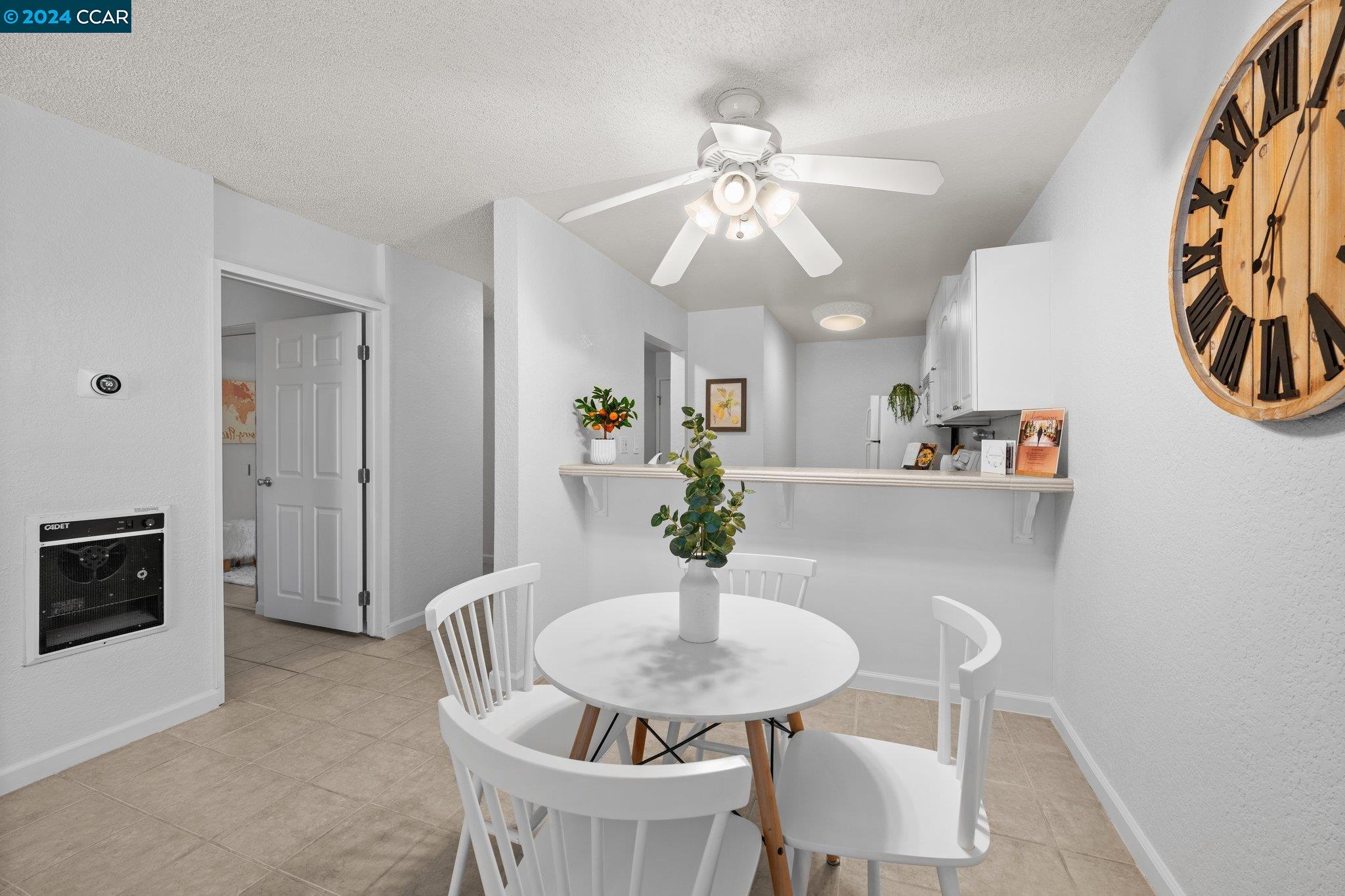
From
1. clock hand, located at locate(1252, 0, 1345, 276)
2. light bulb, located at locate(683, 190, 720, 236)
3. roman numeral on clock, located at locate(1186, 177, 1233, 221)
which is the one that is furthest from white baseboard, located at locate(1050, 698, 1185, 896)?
light bulb, located at locate(683, 190, 720, 236)

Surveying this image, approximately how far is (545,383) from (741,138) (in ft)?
5.56

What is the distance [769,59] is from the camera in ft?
5.80

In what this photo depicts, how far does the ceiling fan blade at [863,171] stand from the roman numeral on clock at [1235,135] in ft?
1.86

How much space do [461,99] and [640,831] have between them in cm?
224

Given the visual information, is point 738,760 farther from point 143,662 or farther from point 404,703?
point 143,662

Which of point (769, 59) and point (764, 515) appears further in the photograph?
point (764, 515)

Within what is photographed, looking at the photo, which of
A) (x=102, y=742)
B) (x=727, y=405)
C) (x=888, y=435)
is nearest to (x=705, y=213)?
(x=102, y=742)

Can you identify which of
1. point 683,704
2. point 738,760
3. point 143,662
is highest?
point 738,760

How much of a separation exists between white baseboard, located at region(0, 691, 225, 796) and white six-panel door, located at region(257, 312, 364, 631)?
1.01 meters

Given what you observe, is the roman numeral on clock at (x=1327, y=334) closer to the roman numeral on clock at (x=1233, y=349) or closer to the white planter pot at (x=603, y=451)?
the roman numeral on clock at (x=1233, y=349)

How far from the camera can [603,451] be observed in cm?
322

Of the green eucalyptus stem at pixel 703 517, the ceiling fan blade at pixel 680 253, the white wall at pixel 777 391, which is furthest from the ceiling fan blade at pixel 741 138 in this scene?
the white wall at pixel 777 391

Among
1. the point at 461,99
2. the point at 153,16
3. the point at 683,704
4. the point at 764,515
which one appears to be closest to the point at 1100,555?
the point at 764,515

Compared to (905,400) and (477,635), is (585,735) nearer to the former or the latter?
(477,635)
